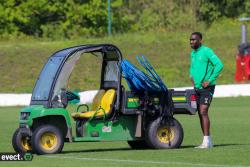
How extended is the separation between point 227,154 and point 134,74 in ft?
7.14

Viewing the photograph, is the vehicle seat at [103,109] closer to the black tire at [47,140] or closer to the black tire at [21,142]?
the black tire at [47,140]

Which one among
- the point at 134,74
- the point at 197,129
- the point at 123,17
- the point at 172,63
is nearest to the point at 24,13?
the point at 123,17

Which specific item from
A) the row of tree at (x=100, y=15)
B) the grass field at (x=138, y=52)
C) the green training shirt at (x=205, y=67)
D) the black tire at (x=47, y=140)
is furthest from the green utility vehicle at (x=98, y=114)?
the row of tree at (x=100, y=15)

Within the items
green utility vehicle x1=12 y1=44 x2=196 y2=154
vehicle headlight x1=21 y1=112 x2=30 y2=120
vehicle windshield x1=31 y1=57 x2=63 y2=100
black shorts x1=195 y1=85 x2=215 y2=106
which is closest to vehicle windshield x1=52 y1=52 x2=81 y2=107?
green utility vehicle x1=12 y1=44 x2=196 y2=154

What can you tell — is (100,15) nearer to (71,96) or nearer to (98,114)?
(71,96)

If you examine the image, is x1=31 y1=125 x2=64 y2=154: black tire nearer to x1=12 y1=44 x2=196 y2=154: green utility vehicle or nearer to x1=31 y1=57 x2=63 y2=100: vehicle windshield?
x1=12 y1=44 x2=196 y2=154: green utility vehicle

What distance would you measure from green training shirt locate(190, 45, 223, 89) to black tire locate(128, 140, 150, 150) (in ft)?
4.20

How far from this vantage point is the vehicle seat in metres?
15.3

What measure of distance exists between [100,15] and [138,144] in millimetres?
36174

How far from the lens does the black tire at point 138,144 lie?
15.8m

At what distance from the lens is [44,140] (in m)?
14.8

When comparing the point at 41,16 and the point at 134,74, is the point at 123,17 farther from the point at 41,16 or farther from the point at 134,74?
the point at 134,74

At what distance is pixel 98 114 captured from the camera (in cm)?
1530

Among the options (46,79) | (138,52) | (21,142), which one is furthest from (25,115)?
(138,52)
